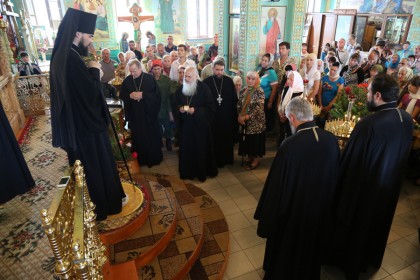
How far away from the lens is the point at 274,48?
6.56 meters

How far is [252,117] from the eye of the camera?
16.1 ft

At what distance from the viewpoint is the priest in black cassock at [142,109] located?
192 inches

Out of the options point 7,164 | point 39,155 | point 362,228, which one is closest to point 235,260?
point 362,228

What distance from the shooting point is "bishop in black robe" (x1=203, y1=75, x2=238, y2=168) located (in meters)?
4.92

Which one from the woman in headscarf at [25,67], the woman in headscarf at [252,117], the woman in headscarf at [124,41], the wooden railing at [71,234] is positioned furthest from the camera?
the woman in headscarf at [124,41]

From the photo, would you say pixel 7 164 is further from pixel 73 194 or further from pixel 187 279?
pixel 187 279

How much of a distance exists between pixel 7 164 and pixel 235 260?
8.90 feet

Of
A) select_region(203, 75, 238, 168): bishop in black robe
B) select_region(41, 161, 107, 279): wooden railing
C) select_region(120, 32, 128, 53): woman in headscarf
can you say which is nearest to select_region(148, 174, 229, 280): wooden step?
select_region(203, 75, 238, 168): bishop in black robe

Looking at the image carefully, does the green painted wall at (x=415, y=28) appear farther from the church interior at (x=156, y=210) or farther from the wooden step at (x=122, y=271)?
the wooden step at (x=122, y=271)

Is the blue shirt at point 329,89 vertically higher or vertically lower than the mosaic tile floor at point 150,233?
higher

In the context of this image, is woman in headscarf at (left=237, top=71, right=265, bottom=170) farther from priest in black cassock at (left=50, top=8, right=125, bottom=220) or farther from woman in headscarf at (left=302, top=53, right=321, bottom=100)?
priest in black cassock at (left=50, top=8, right=125, bottom=220)

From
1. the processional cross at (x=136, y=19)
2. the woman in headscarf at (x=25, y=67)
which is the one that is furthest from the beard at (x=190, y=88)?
the processional cross at (x=136, y=19)

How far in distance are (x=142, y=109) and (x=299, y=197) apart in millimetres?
3294

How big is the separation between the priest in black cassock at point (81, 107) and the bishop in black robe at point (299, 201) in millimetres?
1592
